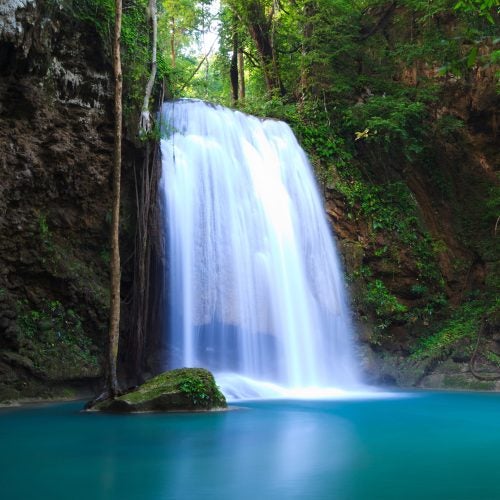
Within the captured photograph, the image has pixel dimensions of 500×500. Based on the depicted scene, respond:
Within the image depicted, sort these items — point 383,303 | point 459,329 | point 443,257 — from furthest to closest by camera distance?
point 443,257 < point 383,303 < point 459,329

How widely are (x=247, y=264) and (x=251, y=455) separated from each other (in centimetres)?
812

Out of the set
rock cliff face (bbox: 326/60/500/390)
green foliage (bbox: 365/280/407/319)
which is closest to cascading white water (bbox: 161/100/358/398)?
green foliage (bbox: 365/280/407/319)

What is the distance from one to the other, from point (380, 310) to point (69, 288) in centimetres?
755

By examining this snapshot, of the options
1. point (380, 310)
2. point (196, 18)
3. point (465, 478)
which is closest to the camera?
point (465, 478)

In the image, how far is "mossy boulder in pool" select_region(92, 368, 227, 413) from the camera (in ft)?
27.8

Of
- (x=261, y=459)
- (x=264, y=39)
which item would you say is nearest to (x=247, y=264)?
(x=261, y=459)

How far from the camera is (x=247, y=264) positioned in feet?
45.0

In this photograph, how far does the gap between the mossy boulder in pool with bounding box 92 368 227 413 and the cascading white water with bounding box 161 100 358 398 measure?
8.36 feet

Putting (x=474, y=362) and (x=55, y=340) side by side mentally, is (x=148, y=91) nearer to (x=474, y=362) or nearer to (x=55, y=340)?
(x=55, y=340)

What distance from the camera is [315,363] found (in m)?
13.9

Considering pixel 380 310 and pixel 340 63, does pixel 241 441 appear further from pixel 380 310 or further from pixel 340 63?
pixel 340 63

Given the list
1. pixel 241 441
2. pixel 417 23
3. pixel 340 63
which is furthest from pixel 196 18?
pixel 241 441

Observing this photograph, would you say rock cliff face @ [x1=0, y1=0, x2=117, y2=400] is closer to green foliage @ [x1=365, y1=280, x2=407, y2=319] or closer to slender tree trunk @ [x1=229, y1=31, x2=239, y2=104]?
green foliage @ [x1=365, y1=280, x2=407, y2=319]

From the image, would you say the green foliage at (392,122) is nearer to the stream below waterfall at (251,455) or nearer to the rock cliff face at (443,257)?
the rock cliff face at (443,257)
